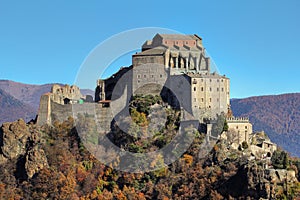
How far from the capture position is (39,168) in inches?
2569

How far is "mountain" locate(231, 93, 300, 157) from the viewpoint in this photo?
5487 inches

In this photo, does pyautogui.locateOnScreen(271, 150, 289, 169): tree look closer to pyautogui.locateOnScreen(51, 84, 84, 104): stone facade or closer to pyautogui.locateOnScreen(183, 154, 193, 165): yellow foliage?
pyautogui.locateOnScreen(183, 154, 193, 165): yellow foliage

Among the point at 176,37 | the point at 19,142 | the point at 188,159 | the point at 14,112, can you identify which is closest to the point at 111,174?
the point at 188,159

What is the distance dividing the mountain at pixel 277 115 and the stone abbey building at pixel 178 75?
61611mm

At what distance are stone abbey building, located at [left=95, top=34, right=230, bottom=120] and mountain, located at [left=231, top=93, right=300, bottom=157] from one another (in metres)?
61.6

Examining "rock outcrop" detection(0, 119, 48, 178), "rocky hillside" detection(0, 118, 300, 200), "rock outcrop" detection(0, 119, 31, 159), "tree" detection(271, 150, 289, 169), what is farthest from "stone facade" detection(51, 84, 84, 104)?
"tree" detection(271, 150, 289, 169)

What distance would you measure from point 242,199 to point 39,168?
68.9ft

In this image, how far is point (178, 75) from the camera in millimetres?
67062

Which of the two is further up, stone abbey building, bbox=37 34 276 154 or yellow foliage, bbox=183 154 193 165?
stone abbey building, bbox=37 34 276 154

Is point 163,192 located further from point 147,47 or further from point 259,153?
point 147,47

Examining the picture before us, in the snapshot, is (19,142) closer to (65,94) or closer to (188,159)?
(65,94)

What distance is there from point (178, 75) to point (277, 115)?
303 ft

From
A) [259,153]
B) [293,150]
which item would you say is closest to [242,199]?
[259,153]

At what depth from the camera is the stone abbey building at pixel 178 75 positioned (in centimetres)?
6438
